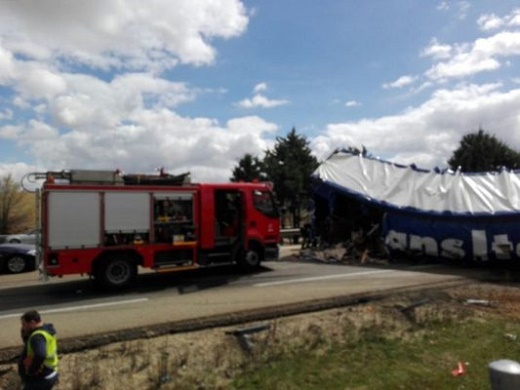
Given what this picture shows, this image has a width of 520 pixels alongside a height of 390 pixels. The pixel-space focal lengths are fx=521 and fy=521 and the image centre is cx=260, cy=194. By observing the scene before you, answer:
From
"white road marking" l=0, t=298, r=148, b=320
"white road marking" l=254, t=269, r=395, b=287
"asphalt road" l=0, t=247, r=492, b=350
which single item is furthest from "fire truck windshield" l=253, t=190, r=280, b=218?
"white road marking" l=0, t=298, r=148, b=320

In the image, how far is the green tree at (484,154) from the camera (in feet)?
176

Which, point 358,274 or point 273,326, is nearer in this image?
point 273,326

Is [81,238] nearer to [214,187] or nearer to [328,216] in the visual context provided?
[214,187]

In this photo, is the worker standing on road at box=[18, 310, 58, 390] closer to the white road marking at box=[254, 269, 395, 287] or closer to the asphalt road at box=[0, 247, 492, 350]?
the asphalt road at box=[0, 247, 492, 350]

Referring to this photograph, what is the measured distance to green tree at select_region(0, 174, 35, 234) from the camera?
53938mm

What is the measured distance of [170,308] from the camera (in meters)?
10.5

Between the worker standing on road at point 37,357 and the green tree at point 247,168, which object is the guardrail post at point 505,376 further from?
the green tree at point 247,168

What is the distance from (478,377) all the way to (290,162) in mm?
42769

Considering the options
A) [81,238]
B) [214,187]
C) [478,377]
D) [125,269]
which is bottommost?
[478,377]

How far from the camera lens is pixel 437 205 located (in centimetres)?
1894

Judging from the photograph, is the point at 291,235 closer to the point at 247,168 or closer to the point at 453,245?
the point at 453,245

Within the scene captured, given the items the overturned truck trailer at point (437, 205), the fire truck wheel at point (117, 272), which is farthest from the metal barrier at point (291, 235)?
the fire truck wheel at point (117, 272)

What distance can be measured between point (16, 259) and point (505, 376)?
17.6m

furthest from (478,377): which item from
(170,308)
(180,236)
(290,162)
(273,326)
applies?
(290,162)
